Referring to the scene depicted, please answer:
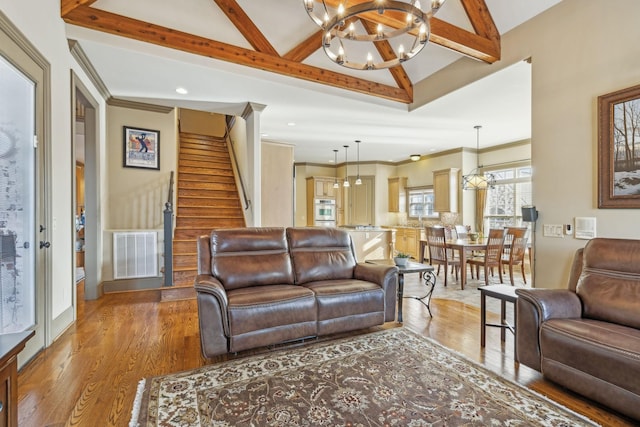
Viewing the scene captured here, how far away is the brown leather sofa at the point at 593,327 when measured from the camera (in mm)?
1706

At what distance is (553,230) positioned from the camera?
3.01 meters

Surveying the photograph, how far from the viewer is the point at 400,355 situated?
98.7 inches

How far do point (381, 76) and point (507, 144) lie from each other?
406 centimetres

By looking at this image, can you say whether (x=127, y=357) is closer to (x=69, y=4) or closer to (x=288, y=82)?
(x=69, y=4)

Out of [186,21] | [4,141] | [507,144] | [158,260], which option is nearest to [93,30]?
[186,21]

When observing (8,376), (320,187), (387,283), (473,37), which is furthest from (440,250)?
(8,376)

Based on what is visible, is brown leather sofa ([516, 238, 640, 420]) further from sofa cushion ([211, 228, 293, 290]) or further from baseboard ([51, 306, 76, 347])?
baseboard ([51, 306, 76, 347])

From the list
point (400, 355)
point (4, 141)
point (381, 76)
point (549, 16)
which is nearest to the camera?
point (4, 141)

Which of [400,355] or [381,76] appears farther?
[381,76]

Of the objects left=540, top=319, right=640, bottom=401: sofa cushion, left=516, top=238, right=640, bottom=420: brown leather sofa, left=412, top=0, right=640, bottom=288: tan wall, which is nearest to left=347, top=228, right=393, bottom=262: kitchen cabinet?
left=412, top=0, right=640, bottom=288: tan wall

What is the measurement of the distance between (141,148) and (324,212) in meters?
5.70

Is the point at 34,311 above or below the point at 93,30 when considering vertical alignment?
below

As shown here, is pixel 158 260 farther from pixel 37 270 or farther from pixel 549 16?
pixel 549 16

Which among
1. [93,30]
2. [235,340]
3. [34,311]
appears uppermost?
[93,30]
